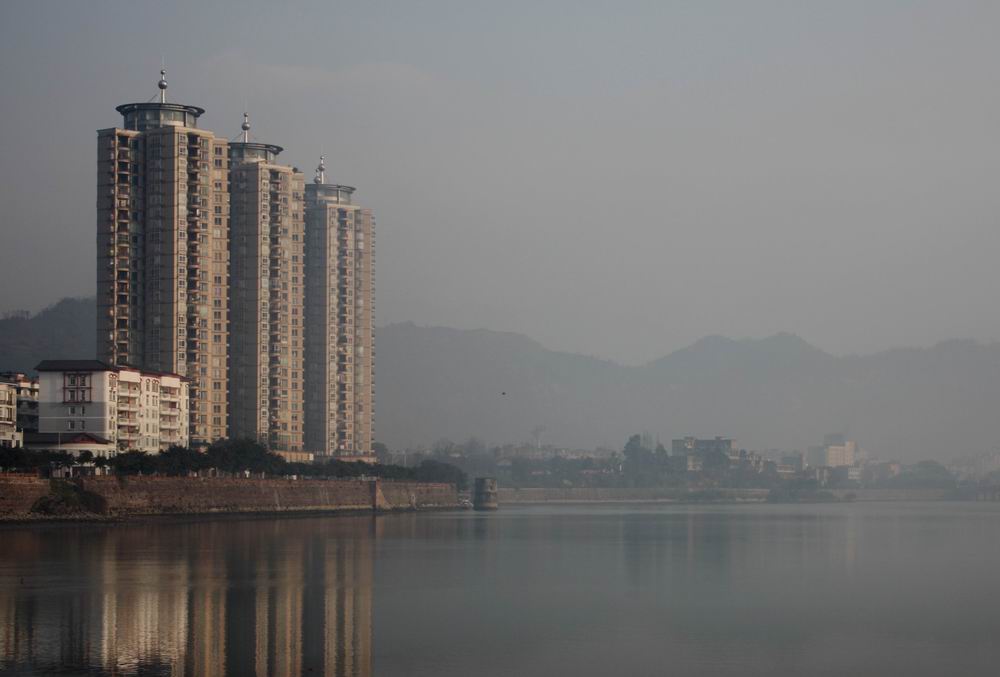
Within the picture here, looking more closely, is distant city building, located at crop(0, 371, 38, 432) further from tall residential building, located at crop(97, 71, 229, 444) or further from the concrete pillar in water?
the concrete pillar in water

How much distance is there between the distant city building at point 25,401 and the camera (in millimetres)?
108812

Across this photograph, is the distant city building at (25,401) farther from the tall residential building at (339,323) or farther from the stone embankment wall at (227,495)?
the tall residential building at (339,323)

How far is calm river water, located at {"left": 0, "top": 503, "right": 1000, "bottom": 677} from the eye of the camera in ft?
117

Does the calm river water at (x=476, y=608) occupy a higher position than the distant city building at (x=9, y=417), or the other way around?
the distant city building at (x=9, y=417)

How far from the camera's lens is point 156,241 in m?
122

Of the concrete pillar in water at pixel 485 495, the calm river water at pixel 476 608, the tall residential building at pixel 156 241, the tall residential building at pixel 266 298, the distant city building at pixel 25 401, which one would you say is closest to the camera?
the calm river water at pixel 476 608

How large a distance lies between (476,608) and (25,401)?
7199 cm

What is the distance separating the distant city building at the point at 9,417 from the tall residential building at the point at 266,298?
102ft

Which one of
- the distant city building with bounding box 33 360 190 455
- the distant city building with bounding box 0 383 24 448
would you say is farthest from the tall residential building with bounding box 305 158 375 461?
the distant city building with bounding box 0 383 24 448

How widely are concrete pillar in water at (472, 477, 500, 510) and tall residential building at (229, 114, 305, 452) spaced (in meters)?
36.5

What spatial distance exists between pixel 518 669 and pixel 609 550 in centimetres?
4634

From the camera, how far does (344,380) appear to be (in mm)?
159750

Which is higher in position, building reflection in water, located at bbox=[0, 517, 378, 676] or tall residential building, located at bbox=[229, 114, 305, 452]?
tall residential building, located at bbox=[229, 114, 305, 452]

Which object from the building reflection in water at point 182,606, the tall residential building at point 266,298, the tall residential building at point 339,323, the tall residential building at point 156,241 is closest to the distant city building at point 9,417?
the tall residential building at point 156,241
